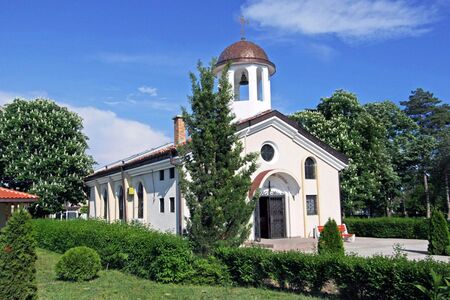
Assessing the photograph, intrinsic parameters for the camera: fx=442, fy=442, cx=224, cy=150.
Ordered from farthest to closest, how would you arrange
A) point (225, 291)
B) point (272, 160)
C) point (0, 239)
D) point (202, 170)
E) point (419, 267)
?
point (272, 160) → point (202, 170) → point (225, 291) → point (0, 239) → point (419, 267)

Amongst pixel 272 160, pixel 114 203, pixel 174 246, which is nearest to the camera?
pixel 174 246

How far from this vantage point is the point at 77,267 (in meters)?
12.6

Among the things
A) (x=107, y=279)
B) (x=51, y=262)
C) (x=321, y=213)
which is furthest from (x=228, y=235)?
(x=321, y=213)

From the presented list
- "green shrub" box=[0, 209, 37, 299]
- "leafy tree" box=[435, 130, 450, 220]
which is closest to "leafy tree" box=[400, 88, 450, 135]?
"leafy tree" box=[435, 130, 450, 220]

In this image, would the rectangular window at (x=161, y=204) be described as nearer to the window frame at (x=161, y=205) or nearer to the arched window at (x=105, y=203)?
the window frame at (x=161, y=205)

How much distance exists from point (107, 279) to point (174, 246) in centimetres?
259

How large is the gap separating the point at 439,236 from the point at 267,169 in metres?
8.08

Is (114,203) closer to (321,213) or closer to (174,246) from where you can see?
(321,213)

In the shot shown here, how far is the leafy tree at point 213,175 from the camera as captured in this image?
12.1m

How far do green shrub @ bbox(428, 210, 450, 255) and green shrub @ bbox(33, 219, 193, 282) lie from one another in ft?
34.8

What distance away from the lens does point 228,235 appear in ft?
40.5

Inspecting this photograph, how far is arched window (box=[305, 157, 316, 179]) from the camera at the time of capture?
2333cm

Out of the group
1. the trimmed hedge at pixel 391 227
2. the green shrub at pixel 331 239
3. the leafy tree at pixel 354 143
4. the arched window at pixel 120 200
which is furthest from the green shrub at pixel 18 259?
the leafy tree at pixel 354 143

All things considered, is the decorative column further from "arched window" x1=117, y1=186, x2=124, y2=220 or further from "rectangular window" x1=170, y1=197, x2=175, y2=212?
"arched window" x1=117, y1=186, x2=124, y2=220
